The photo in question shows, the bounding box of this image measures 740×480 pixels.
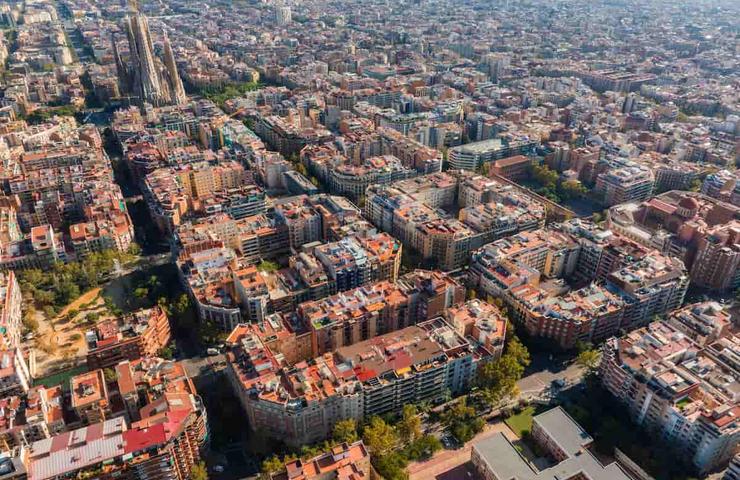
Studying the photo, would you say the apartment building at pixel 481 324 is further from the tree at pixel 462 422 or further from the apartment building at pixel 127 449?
the apartment building at pixel 127 449

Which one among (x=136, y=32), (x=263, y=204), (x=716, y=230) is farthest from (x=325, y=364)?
(x=136, y=32)

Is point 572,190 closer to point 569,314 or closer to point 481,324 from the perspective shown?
point 569,314

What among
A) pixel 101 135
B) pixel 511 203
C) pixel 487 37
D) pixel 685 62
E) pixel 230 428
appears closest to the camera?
pixel 230 428

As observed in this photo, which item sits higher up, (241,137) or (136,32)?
(136,32)

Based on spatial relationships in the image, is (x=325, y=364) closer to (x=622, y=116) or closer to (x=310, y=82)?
(x=622, y=116)

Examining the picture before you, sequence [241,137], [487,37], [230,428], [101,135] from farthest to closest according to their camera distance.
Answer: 1. [487,37]
2. [101,135]
3. [241,137]
4. [230,428]

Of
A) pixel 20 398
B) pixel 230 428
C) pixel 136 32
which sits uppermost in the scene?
pixel 136 32

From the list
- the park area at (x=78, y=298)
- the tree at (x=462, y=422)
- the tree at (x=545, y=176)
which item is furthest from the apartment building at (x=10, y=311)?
the tree at (x=545, y=176)

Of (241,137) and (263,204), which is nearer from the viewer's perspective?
(263,204)
